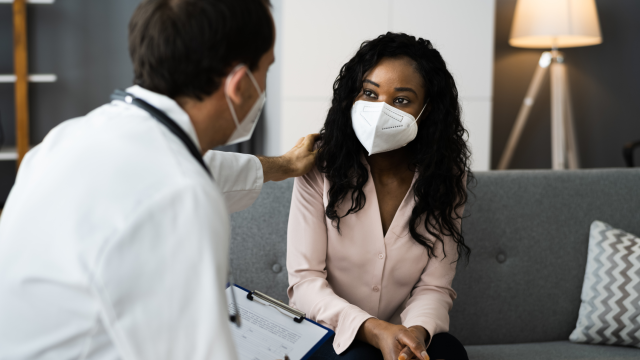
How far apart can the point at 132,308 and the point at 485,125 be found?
2529 millimetres

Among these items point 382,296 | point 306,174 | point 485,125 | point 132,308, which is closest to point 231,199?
point 306,174

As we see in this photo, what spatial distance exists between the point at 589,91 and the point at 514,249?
230cm

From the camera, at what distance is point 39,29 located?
2.90 metres

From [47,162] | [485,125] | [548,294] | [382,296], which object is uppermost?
[47,162]

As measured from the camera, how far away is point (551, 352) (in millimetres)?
1468

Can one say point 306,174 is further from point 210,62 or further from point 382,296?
point 210,62

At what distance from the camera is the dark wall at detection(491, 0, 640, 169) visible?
3291mm

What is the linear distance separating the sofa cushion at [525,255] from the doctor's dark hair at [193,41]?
42.9 inches

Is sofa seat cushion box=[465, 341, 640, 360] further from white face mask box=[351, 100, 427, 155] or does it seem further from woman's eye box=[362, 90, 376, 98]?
woman's eye box=[362, 90, 376, 98]

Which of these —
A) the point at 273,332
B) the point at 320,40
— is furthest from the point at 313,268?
the point at 320,40

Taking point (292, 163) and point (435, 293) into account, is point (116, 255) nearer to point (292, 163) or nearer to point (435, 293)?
point (292, 163)

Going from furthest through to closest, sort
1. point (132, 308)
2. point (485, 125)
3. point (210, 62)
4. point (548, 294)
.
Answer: point (485, 125), point (548, 294), point (210, 62), point (132, 308)

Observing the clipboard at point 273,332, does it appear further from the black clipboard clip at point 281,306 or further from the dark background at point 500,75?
the dark background at point 500,75

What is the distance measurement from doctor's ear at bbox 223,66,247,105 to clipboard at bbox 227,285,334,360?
46cm
